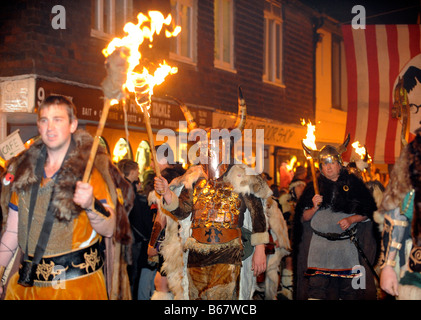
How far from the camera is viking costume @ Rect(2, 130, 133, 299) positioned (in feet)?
13.0

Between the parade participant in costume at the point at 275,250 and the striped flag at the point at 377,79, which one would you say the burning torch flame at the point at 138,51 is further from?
the striped flag at the point at 377,79

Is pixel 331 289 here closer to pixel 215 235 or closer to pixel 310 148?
pixel 215 235

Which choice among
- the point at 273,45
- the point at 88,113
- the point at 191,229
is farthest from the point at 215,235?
the point at 273,45

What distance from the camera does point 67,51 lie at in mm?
11023

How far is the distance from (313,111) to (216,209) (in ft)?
49.0

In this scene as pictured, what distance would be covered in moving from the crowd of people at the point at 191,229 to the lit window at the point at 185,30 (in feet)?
17.1

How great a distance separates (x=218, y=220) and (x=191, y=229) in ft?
1.78

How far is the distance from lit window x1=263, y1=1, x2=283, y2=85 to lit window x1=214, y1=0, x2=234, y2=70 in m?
2.00

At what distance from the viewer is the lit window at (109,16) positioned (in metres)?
11.9

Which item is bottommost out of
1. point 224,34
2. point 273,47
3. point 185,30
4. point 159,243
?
point 159,243

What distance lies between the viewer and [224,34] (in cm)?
1634

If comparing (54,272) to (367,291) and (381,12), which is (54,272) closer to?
(367,291)

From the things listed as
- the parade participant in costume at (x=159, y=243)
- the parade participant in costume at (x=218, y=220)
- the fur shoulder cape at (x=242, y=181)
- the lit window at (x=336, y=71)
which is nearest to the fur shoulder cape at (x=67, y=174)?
the parade participant in costume at (x=218, y=220)
